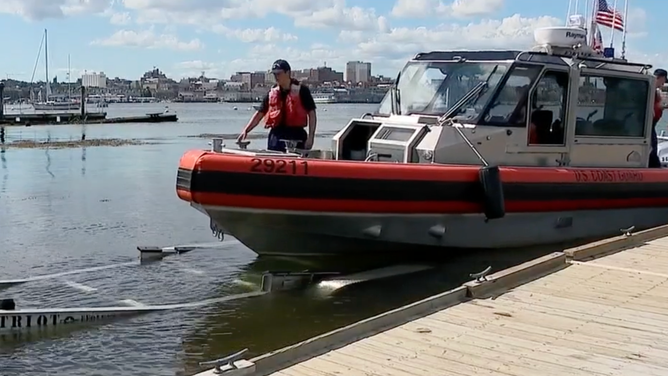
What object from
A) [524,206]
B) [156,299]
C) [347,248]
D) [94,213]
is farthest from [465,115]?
[94,213]

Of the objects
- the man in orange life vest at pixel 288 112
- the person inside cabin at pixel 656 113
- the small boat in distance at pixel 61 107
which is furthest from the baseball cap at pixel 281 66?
the small boat in distance at pixel 61 107

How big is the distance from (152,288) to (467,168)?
11.4 feet

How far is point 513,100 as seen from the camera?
31.0 ft

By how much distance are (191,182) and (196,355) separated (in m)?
1.98

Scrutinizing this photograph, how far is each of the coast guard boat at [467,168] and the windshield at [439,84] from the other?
16 mm

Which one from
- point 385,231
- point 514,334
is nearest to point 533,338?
point 514,334

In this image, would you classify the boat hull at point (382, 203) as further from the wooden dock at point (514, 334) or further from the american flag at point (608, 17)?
the american flag at point (608, 17)

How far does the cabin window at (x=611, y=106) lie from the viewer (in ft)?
33.5

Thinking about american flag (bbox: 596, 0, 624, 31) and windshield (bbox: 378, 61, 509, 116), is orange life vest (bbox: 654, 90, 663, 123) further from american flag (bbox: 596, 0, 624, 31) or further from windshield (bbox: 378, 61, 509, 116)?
windshield (bbox: 378, 61, 509, 116)

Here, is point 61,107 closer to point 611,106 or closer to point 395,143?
point 611,106

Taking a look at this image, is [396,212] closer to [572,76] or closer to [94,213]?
[572,76]

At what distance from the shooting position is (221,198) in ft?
25.5

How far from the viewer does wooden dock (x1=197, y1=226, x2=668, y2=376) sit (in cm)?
461

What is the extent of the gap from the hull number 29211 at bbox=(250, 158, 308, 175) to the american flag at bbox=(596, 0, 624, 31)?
6720 millimetres
